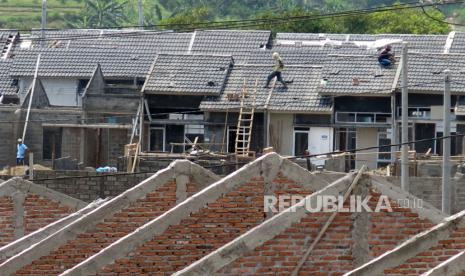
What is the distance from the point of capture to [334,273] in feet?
59.7

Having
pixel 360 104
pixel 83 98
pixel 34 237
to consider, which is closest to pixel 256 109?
pixel 360 104

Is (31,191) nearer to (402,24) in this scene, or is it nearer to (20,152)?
(20,152)

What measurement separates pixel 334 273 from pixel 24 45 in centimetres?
4898

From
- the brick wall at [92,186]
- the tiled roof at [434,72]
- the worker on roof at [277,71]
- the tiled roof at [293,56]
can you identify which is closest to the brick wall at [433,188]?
the brick wall at [92,186]

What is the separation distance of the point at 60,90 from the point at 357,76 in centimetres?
1149

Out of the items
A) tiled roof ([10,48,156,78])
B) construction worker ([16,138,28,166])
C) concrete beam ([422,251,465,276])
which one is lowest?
concrete beam ([422,251,465,276])

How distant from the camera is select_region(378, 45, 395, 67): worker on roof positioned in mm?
52312

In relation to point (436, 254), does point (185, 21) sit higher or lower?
higher

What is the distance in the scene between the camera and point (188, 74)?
54406mm

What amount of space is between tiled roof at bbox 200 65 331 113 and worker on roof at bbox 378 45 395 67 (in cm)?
184

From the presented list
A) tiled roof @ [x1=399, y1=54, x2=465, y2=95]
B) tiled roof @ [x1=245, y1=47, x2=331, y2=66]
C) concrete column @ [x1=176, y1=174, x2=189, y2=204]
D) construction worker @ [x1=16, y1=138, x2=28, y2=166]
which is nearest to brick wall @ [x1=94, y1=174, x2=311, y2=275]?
concrete column @ [x1=176, y1=174, x2=189, y2=204]

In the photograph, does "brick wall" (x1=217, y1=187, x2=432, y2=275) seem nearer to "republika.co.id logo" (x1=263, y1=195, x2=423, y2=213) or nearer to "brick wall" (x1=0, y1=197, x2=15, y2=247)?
"republika.co.id logo" (x1=263, y1=195, x2=423, y2=213)

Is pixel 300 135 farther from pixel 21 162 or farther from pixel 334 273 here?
pixel 334 273

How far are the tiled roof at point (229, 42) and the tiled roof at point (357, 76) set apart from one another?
276 inches
